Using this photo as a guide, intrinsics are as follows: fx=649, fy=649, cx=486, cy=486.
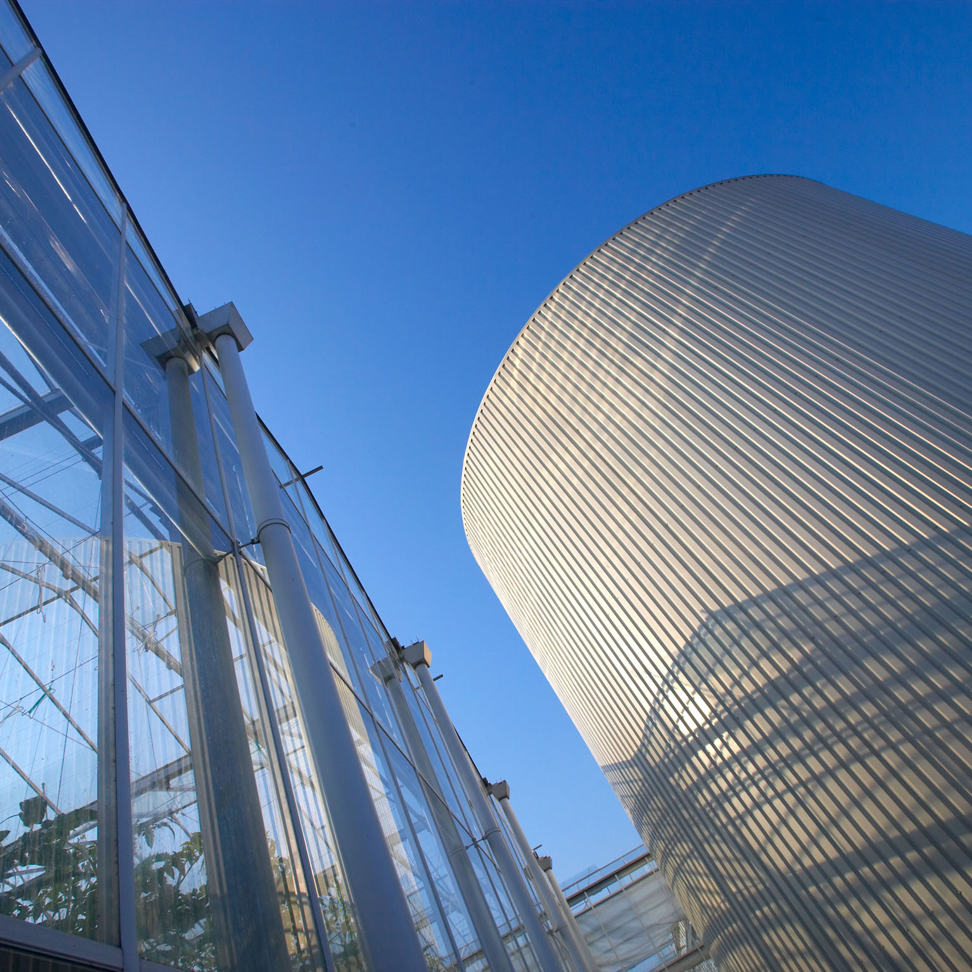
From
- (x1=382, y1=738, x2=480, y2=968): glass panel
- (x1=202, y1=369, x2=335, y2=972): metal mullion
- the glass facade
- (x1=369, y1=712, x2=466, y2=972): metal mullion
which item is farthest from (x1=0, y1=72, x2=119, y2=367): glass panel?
(x1=382, y1=738, x2=480, y2=968): glass panel

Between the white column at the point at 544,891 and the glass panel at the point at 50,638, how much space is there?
19.3 meters

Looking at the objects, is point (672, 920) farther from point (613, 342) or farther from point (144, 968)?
point (144, 968)

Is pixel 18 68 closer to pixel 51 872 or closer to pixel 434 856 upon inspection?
pixel 51 872

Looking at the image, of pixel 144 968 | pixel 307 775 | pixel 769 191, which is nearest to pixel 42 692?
pixel 144 968

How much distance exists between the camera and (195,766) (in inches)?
121

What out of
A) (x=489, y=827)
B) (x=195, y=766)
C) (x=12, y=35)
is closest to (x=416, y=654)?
(x=489, y=827)

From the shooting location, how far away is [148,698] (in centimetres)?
285

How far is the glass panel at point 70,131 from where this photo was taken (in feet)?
14.1

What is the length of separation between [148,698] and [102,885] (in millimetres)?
841

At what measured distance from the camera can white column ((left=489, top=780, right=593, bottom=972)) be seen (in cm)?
1888

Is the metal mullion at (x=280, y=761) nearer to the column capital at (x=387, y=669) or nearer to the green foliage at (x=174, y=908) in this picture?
the green foliage at (x=174, y=908)

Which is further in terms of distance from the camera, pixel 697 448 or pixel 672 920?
pixel 672 920

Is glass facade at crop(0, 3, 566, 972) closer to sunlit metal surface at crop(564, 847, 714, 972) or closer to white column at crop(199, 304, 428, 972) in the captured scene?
white column at crop(199, 304, 428, 972)

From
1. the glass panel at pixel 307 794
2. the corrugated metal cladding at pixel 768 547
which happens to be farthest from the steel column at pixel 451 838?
the glass panel at pixel 307 794
